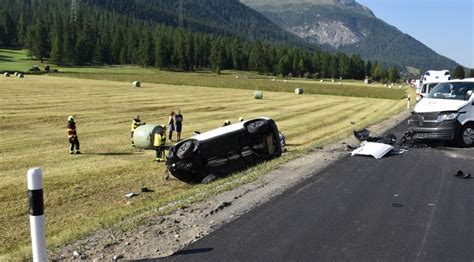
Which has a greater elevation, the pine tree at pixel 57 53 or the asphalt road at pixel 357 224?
the pine tree at pixel 57 53

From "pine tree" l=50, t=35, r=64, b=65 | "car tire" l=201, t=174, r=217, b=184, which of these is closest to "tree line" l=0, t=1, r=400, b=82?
"pine tree" l=50, t=35, r=64, b=65

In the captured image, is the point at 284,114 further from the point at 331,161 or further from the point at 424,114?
the point at 331,161

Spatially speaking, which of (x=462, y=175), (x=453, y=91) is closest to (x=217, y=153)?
(x=462, y=175)

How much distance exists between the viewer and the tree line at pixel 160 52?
459 feet

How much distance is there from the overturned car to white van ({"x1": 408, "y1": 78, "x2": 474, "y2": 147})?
5.06 metres

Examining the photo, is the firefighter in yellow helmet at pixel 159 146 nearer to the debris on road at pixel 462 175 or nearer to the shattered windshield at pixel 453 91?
the shattered windshield at pixel 453 91

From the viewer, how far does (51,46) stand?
464ft

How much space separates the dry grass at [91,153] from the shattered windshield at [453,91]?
469 centimetres

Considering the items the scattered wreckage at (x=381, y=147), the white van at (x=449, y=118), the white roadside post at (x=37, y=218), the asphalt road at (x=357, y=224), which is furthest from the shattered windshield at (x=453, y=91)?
the white roadside post at (x=37, y=218)

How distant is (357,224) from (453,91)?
417 inches

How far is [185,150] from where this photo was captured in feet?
48.2

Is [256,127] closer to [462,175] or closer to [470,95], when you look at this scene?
[462,175]

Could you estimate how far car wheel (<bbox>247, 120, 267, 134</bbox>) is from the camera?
51.1 feet

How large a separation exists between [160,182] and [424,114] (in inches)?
337
